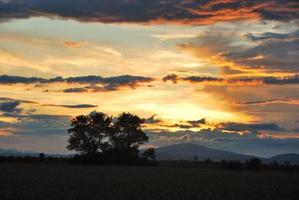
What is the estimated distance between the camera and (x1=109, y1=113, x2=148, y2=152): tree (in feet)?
359

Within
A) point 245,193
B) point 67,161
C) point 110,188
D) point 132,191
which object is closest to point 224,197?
point 245,193

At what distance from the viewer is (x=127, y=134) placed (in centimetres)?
11025

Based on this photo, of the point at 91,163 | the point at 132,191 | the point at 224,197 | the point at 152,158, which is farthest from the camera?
the point at 152,158

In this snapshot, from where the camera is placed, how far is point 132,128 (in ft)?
Answer: 362

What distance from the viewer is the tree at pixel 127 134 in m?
109

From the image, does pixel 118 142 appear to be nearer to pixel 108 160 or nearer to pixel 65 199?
pixel 108 160

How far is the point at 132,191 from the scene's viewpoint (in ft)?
142

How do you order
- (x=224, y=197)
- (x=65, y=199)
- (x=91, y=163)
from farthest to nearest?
(x=91, y=163) → (x=224, y=197) → (x=65, y=199)

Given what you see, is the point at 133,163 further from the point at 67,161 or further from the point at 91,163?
the point at 67,161

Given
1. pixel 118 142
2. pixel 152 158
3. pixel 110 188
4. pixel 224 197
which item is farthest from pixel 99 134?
pixel 224 197

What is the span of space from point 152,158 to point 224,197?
74.3m

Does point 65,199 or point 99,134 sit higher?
point 99,134

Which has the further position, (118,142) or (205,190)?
(118,142)

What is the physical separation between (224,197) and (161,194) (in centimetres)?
470
